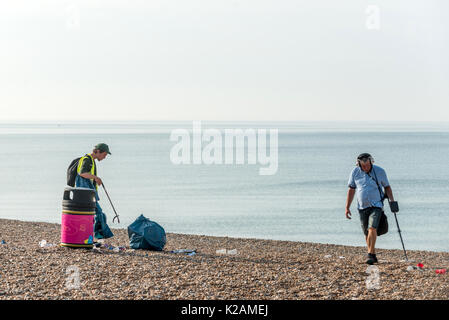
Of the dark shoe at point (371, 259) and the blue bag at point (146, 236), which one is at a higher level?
the blue bag at point (146, 236)

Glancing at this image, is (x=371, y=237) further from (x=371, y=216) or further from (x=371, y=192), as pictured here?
(x=371, y=192)

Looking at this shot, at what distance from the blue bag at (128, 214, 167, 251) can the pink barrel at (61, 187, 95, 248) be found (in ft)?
2.45

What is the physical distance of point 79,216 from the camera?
1023cm

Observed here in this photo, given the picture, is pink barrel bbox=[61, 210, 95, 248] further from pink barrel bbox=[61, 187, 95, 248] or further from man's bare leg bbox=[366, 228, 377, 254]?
man's bare leg bbox=[366, 228, 377, 254]

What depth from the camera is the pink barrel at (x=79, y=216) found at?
1019 centimetres

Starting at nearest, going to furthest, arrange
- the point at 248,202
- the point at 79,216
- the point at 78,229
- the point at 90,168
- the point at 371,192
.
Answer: the point at 371,192, the point at 79,216, the point at 78,229, the point at 90,168, the point at 248,202

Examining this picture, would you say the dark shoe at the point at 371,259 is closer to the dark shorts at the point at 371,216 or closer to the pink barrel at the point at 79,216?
the dark shorts at the point at 371,216

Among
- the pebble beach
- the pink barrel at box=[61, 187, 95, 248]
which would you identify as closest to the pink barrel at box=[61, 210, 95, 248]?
the pink barrel at box=[61, 187, 95, 248]

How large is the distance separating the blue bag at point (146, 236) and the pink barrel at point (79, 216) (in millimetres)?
748

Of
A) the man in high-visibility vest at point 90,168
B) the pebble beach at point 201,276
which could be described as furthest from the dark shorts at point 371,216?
the man in high-visibility vest at point 90,168

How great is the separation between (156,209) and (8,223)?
14.8 m

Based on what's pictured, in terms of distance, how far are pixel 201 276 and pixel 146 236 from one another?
98.0 inches

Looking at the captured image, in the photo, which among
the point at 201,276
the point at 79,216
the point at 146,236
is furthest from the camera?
the point at 146,236

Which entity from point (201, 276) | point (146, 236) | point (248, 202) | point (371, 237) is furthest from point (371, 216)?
point (248, 202)
